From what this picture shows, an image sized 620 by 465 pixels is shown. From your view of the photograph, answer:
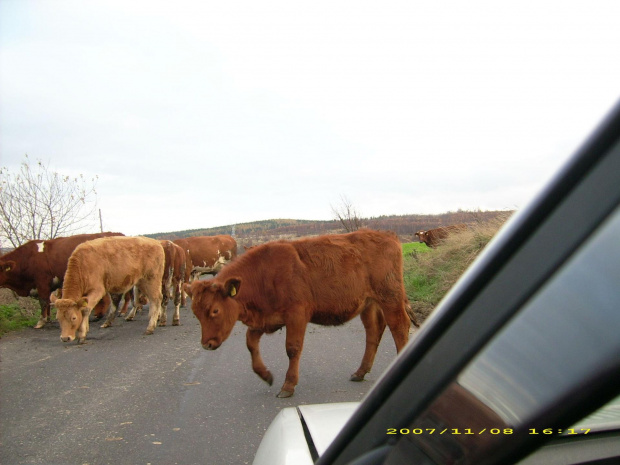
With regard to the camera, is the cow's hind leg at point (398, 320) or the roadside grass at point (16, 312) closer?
the cow's hind leg at point (398, 320)

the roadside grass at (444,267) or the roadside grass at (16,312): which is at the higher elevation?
the roadside grass at (444,267)

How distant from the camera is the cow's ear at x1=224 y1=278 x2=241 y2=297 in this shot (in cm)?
529

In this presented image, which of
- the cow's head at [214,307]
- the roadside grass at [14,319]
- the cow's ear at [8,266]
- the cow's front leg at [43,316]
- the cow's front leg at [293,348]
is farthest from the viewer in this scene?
the cow's ear at [8,266]

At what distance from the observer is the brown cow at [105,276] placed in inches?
343

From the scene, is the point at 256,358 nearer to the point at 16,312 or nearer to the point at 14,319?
the point at 14,319

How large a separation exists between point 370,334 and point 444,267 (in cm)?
563

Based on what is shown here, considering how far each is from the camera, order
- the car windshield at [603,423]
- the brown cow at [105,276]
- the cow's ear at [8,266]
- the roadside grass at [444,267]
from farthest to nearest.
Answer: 1. the cow's ear at [8,266]
2. the roadside grass at [444,267]
3. the brown cow at [105,276]
4. the car windshield at [603,423]

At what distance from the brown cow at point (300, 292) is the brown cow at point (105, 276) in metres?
4.46

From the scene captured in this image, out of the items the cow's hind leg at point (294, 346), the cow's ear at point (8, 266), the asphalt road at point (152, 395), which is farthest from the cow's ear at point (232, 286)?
the cow's ear at point (8, 266)

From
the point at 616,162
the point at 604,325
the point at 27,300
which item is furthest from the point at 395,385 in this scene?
the point at 27,300

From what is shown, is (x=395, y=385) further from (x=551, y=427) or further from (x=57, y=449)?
(x=57, y=449)

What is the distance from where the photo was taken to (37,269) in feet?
38.8

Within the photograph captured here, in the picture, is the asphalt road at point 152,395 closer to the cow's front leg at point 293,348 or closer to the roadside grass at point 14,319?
the cow's front leg at point 293,348

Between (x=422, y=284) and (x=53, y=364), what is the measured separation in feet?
27.3
